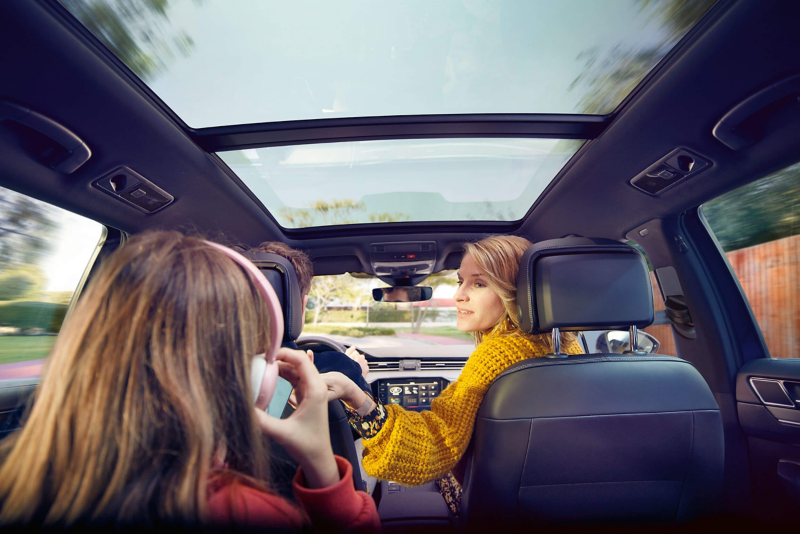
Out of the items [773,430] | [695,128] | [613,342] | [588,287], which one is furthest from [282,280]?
[613,342]

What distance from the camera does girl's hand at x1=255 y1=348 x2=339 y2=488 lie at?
2.49 feet

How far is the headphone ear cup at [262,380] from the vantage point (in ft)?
2.50

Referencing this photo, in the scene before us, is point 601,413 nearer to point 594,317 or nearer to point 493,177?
point 594,317

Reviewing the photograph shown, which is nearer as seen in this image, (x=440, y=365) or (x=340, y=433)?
(x=340, y=433)

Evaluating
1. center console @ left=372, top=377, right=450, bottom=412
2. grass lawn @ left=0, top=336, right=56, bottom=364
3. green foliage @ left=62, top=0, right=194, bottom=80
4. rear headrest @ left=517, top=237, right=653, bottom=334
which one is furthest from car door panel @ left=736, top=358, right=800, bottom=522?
grass lawn @ left=0, top=336, right=56, bottom=364

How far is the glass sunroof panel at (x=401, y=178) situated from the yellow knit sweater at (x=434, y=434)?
1385 millimetres

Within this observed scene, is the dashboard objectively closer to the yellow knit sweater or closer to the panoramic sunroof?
the yellow knit sweater

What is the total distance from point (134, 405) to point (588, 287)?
140 cm

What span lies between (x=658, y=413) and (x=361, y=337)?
3.56 metres

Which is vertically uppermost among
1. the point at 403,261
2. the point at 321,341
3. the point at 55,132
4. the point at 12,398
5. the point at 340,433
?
the point at 55,132

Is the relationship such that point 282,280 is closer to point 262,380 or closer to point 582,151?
point 262,380

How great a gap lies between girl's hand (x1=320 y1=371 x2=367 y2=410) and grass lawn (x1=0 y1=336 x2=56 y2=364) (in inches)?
62.7

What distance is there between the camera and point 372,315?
5184mm

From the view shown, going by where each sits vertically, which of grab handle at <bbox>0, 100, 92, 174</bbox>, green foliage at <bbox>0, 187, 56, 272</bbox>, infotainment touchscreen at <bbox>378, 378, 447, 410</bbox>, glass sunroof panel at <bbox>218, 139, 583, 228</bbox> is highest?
glass sunroof panel at <bbox>218, 139, 583, 228</bbox>
